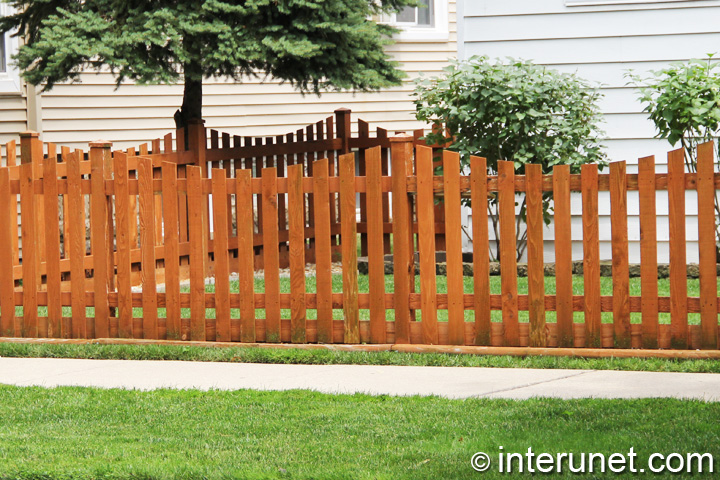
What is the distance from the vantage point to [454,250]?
22.9 feet

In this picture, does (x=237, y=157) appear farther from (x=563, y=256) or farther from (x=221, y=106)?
(x=563, y=256)

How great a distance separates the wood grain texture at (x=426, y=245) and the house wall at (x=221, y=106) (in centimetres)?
733

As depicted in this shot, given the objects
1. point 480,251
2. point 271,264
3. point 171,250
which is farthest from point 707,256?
point 171,250

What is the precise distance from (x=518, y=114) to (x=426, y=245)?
294cm

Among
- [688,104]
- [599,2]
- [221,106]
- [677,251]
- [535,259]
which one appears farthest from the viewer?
[221,106]

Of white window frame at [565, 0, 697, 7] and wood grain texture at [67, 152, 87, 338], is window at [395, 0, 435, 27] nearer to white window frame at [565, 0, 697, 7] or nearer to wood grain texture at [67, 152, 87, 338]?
white window frame at [565, 0, 697, 7]

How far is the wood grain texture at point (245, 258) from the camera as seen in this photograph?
7.30m

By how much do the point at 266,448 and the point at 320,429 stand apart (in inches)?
15.1

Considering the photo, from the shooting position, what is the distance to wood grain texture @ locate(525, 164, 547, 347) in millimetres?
6824

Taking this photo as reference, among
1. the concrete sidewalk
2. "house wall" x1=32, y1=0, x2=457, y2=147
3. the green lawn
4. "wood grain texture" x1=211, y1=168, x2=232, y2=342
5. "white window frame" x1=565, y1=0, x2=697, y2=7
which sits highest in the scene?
"white window frame" x1=565, y1=0, x2=697, y2=7

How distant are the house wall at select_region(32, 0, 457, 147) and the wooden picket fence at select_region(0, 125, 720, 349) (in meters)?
6.67

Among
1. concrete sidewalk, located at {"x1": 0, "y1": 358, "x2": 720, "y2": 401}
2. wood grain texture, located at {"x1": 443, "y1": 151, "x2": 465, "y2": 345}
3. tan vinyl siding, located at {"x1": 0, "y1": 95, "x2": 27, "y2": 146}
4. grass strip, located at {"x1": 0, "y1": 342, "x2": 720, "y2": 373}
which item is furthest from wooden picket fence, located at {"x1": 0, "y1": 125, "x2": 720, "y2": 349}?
tan vinyl siding, located at {"x1": 0, "y1": 95, "x2": 27, "y2": 146}

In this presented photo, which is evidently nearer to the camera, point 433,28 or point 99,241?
point 99,241

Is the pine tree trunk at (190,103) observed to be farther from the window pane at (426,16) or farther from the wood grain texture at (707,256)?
the wood grain texture at (707,256)
